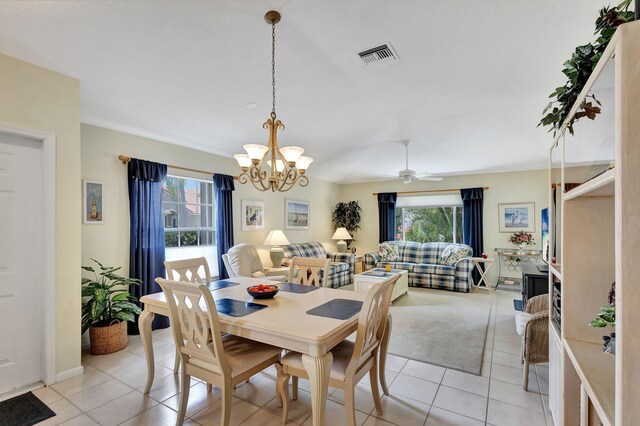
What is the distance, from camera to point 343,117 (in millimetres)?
4039

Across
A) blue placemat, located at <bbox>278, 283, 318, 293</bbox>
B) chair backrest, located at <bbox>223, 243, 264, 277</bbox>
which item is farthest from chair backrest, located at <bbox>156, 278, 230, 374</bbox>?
chair backrest, located at <bbox>223, 243, 264, 277</bbox>

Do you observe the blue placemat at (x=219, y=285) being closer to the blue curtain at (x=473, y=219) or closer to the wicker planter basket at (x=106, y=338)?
the wicker planter basket at (x=106, y=338)

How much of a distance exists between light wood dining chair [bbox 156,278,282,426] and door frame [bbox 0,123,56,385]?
1.38 meters

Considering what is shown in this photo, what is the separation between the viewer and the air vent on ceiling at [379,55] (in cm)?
256

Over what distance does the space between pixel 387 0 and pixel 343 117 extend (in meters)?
2.02

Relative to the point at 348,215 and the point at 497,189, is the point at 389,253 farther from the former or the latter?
the point at 497,189

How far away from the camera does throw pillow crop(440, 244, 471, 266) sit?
598cm

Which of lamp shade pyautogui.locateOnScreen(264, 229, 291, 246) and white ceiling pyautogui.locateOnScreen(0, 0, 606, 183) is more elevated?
white ceiling pyautogui.locateOnScreen(0, 0, 606, 183)

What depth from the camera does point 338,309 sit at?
2.05 meters

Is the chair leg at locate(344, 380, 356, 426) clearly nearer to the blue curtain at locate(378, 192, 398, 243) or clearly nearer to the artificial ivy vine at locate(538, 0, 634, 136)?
the artificial ivy vine at locate(538, 0, 634, 136)

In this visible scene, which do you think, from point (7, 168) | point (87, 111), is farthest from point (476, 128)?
point (7, 168)

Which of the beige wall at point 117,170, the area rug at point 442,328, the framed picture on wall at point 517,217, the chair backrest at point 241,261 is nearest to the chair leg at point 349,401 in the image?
the area rug at point 442,328

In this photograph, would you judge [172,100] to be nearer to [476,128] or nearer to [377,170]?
[476,128]

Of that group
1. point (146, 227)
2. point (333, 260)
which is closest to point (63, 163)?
point (146, 227)
